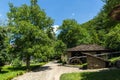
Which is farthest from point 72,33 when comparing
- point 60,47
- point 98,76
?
point 98,76

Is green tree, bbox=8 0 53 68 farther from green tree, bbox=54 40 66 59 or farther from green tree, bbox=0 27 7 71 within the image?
green tree, bbox=54 40 66 59

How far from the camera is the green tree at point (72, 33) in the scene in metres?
68.9

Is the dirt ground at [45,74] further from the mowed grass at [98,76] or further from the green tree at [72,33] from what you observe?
the green tree at [72,33]

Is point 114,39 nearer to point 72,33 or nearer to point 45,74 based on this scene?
point 45,74

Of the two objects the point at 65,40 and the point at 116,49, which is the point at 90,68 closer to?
the point at 116,49

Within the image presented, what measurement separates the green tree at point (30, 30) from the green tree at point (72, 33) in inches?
934

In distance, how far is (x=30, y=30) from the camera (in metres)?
42.8

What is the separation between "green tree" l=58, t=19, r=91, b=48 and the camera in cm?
6888

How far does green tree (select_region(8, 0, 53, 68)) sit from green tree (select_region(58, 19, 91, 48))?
77.8ft

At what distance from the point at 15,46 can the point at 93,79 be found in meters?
23.9

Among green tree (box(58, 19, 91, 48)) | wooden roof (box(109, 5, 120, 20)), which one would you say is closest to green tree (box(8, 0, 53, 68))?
green tree (box(58, 19, 91, 48))

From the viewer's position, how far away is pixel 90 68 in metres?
36.9

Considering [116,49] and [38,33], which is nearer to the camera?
[38,33]

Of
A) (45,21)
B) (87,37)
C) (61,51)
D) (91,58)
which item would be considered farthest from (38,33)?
(87,37)
